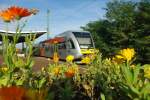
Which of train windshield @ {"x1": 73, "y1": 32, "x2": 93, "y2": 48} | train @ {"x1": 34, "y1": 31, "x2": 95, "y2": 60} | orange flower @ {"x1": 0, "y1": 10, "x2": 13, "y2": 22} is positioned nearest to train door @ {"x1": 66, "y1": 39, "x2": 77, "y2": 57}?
train @ {"x1": 34, "y1": 31, "x2": 95, "y2": 60}

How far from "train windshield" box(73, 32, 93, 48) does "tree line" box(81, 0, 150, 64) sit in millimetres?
6009

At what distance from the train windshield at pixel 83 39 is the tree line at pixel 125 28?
6.01m

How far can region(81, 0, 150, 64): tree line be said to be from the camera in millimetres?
42500

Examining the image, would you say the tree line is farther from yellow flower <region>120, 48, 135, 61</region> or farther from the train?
yellow flower <region>120, 48, 135, 61</region>

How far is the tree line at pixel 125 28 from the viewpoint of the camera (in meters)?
42.5

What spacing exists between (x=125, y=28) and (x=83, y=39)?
39.0 feet

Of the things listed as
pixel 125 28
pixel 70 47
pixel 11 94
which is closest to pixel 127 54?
pixel 11 94

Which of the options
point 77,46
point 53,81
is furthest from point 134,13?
point 53,81

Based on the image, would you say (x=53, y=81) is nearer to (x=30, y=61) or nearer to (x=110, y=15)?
(x=30, y=61)

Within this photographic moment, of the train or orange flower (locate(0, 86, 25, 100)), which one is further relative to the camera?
the train

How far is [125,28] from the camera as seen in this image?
152 ft

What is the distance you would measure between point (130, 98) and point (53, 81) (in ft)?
5.04

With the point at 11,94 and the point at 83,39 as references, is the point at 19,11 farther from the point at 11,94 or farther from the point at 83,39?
the point at 83,39

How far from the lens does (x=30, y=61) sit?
2885mm
